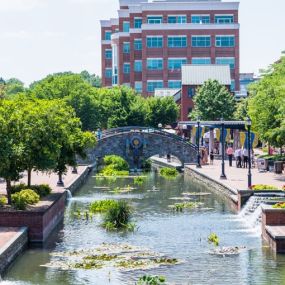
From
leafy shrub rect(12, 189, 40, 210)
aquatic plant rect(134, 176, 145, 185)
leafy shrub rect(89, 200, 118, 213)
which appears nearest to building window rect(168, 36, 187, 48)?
aquatic plant rect(134, 176, 145, 185)

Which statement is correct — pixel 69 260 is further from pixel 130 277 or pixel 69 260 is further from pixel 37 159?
pixel 37 159

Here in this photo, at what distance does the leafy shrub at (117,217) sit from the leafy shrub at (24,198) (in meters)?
3.17

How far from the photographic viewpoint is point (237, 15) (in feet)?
417

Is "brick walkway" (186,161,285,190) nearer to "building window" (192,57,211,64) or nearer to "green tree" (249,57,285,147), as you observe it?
"green tree" (249,57,285,147)

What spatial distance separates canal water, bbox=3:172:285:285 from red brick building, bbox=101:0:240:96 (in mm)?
A: 76204

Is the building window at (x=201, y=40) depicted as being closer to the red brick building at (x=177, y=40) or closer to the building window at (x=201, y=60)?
the red brick building at (x=177, y=40)

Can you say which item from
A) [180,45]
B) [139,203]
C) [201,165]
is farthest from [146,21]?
[139,203]

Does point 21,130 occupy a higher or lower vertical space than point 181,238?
higher

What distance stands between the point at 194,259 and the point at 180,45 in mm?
98378

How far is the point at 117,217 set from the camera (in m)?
37.8

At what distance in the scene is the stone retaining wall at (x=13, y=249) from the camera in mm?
27188

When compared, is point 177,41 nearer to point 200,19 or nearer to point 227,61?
point 200,19

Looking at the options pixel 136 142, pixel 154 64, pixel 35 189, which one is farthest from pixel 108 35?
pixel 35 189

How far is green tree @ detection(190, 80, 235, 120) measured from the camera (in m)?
102
